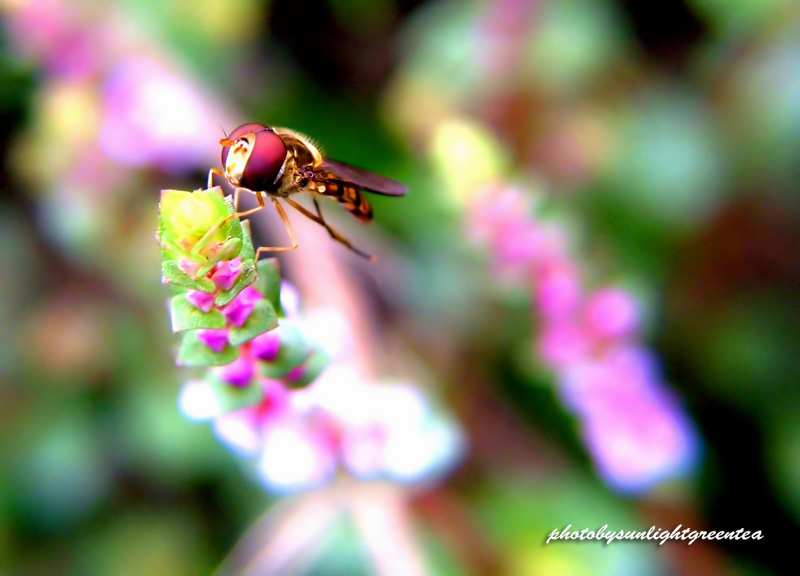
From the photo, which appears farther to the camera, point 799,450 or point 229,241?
point 799,450

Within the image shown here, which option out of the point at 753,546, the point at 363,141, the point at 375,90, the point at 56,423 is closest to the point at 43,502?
the point at 56,423

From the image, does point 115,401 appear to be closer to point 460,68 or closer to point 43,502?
point 43,502

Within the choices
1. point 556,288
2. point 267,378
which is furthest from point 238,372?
point 556,288

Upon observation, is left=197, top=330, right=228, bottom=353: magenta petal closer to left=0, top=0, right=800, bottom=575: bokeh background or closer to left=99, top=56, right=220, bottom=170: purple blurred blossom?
left=0, top=0, right=800, bottom=575: bokeh background

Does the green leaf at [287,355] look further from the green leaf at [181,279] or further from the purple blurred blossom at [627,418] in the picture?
the purple blurred blossom at [627,418]

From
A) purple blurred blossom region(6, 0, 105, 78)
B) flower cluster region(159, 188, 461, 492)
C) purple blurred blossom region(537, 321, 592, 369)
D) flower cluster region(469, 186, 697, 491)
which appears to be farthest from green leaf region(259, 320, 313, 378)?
purple blurred blossom region(6, 0, 105, 78)

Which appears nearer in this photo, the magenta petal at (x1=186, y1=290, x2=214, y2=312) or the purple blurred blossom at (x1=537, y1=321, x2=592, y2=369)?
the magenta petal at (x1=186, y1=290, x2=214, y2=312)

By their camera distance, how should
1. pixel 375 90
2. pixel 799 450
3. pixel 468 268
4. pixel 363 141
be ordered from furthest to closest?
pixel 375 90
pixel 363 141
pixel 468 268
pixel 799 450
